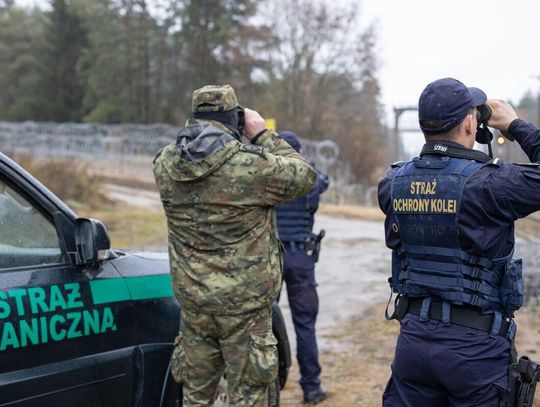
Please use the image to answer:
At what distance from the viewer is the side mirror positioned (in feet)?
9.72

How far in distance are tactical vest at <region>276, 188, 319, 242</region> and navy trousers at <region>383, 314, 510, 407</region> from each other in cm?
212

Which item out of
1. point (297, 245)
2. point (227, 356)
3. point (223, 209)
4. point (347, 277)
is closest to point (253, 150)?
point (223, 209)

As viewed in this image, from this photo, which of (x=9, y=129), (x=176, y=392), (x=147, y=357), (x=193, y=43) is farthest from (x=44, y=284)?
A: (x=193, y=43)

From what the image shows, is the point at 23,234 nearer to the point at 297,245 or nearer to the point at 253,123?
the point at 253,123

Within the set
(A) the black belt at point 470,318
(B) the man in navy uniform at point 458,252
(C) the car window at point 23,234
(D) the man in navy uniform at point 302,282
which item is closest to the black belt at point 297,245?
(D) the man in navy uniform at point 302,282

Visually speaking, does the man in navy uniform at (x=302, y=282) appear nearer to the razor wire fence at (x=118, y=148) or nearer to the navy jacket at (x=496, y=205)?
the navy jacket at (x=496, y=205)

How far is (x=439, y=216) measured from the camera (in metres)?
2.44

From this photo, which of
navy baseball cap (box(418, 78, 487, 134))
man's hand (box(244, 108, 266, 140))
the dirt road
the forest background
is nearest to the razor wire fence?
the forest background

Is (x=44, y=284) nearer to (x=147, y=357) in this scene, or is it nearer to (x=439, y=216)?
(x=147, y=357)

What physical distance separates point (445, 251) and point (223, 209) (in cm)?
100

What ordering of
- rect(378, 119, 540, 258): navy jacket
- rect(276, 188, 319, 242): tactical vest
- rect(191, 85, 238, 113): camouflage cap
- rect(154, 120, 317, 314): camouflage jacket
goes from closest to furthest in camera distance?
rect(378, 119, 540, 258): navy jacket < rect(154, 120, 317, 314): camouflage jacket < rect(191, 85, 238, 113): camouflage cap < rect(276, 188, 319, 242): tactical vest

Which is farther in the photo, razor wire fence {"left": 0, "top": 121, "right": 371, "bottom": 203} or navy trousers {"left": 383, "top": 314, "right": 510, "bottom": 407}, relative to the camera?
razor wire fence {"left": 0, "top": 121, "right": 371, "bottom": 203}

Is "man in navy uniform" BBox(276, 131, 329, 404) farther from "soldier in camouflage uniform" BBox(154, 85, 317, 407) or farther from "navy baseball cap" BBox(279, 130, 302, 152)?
"soldier in camouflage uniform" BBox(154, 85, 317, 407)

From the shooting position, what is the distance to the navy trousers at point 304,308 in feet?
14.9
